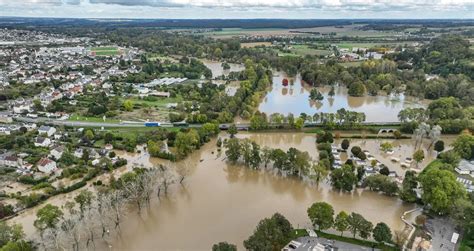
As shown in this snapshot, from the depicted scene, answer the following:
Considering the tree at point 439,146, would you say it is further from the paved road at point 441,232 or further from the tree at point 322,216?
the tree at point 322,216

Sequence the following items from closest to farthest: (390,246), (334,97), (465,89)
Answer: (390,246), (465,89), (334,97)

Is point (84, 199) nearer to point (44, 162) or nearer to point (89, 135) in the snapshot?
point (44, 162)

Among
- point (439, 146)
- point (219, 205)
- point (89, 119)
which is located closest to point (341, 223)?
point (219, 205)

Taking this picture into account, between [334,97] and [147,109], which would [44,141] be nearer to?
[147,109]

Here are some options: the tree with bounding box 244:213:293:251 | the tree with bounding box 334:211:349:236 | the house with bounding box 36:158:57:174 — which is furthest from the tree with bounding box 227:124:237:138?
the tree with bounding box 334:211:349:236

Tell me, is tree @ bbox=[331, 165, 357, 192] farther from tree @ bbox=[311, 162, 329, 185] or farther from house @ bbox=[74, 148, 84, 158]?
house @ bbox=[74, 148, 84, 158]

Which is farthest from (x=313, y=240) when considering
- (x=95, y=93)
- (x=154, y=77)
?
(x=154, y=77)
